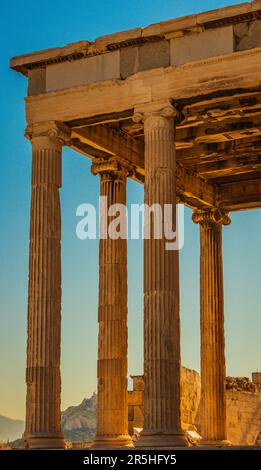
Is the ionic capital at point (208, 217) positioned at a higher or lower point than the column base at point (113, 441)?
higher

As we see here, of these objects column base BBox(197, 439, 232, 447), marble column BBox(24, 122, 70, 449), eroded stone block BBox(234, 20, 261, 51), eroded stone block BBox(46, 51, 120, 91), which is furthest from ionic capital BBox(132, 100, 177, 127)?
column base BBox(197, 439, 232, 447)

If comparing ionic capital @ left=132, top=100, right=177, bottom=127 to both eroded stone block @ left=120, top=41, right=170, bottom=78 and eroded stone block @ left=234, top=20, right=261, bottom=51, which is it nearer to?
eroded stone block @ left=120, top=41, right=170, bottom=78

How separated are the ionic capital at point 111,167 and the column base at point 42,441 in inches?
532

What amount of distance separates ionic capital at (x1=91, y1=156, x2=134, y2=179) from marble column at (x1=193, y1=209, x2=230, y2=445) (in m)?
8.39

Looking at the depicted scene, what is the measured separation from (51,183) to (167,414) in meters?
11.3

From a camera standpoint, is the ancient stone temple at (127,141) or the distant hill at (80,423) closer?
the ancient stone temple at (127,141)

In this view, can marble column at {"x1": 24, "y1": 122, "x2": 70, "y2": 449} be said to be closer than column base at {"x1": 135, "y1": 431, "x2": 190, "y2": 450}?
No

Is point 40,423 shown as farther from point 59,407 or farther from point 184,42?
point 184,42

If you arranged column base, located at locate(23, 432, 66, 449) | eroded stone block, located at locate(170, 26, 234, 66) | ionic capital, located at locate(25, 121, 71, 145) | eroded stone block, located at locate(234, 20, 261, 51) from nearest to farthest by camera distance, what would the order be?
eroded stone block, located at locate(234, 20, 261, 51)
eroded stone block, located at locate(170, 26, 234, 66)
column base, located at locate(23, 432, 66, 449)
ionic capital, located at locate(25, 121, 71, 145)

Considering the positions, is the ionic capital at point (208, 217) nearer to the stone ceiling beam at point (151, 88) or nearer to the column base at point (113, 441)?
the stone ceiling beam at point (151, 88)

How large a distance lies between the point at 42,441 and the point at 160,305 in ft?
24.2

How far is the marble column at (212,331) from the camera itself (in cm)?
5762

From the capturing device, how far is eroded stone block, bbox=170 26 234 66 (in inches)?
1781

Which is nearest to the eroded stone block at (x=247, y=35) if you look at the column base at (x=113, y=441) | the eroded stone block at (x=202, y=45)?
the eroded stone block at (x=202, y=45)
